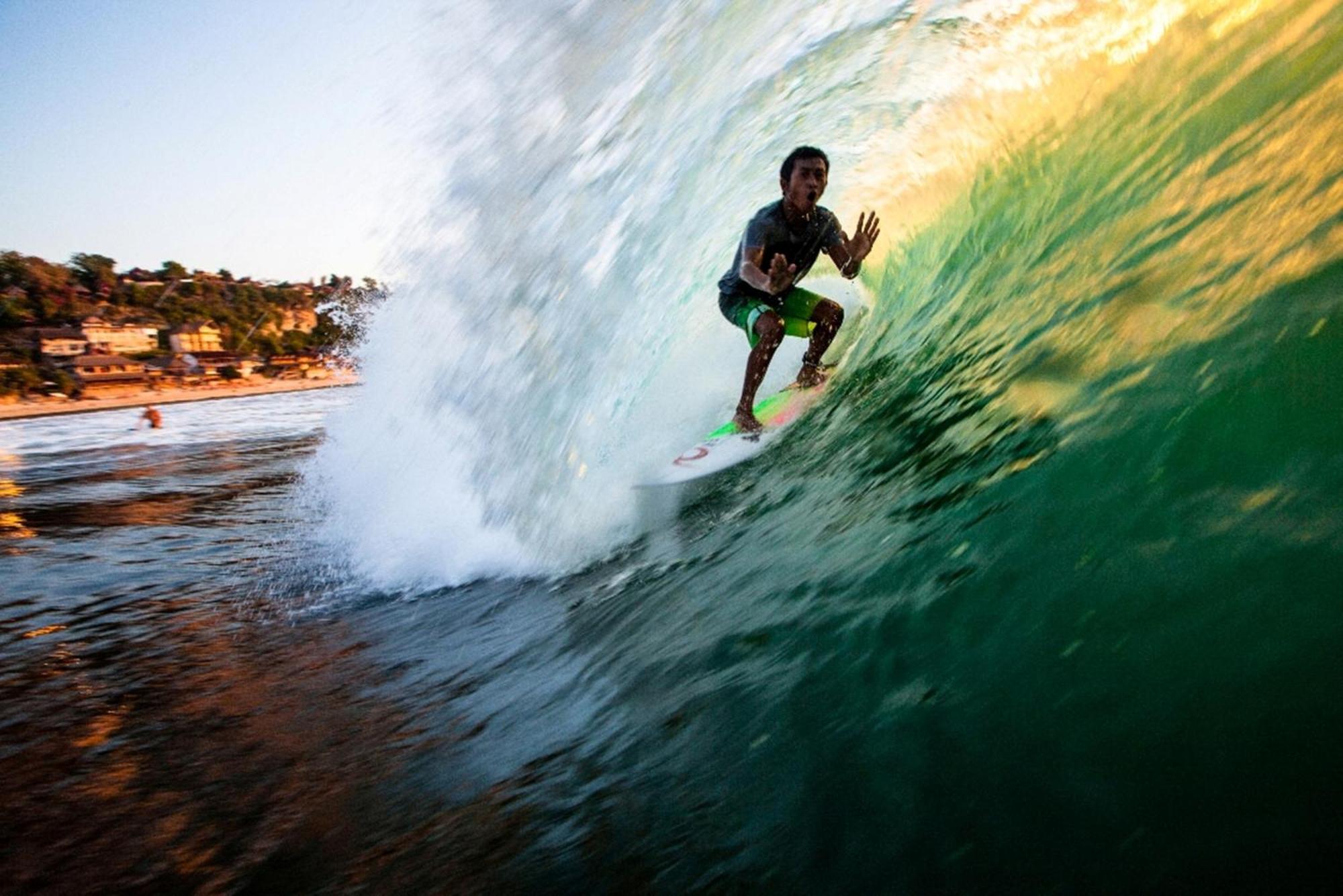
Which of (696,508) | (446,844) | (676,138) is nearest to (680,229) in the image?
(676,138)

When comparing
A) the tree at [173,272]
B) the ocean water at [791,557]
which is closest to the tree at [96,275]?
the tree at [173,272]

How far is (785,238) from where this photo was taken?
5367 millimetres

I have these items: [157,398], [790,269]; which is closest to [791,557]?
[790,269]

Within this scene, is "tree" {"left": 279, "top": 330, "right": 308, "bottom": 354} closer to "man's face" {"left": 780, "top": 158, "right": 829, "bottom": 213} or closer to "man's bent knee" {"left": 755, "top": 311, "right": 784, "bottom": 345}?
"man's bent knee" {"left": 755, "top": 311, "right": 784, "bottom": 345}

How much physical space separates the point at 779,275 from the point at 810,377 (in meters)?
1.12

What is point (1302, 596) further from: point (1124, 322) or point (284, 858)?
point (284, 858)

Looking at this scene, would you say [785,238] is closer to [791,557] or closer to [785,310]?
[785,310]

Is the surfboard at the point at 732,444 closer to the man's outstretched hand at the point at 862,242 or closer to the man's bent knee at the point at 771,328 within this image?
the man's bent knee at the point at 771,328

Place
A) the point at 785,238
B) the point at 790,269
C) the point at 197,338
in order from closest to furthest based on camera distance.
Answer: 1. the point at 790,269
2. the point at 785,238
3. the point at 197,338

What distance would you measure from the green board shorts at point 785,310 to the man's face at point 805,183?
0.73 metres

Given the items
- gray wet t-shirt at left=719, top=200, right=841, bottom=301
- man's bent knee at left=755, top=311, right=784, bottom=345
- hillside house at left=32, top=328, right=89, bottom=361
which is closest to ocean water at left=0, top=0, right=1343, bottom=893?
man's bent knee at left=755, top=311, right=784, bottom=345

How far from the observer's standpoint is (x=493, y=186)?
564 cm

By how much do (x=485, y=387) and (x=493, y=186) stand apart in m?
1.41

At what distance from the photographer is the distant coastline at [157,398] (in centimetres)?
5703
